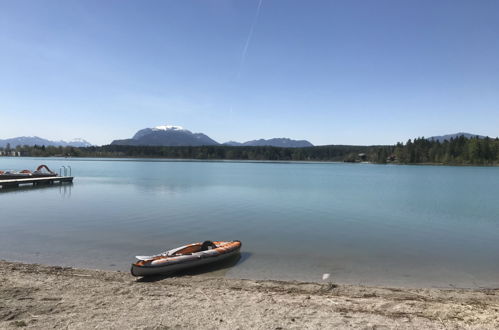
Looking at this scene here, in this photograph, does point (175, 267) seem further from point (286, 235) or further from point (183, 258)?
point (286, 235)

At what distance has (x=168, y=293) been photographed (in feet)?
27.3

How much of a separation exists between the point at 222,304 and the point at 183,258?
343 cm

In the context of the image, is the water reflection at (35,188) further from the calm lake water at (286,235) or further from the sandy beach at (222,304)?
the sandy beach at (222,304)

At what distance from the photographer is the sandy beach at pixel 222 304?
644 cm

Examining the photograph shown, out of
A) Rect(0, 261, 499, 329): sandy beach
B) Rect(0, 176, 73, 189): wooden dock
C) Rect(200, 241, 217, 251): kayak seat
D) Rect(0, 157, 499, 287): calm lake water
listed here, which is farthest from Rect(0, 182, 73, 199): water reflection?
Rect(0, 261, 499, 329): sandy beach

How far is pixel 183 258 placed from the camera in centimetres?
1061

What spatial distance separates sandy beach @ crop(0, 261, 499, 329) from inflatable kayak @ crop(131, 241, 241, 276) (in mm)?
351

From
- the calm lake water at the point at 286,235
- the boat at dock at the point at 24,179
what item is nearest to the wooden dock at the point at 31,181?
the boat at dock at the point at 24,179

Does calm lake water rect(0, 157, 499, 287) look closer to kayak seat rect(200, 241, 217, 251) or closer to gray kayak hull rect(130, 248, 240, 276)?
gray kayak hull rect(130, 248, 240, 276)

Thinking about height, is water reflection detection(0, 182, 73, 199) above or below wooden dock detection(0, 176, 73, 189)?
below

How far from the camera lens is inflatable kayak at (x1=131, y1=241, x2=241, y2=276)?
388 inches

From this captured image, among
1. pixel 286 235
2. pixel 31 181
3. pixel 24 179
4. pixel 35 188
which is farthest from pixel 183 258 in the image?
pixel 31 181

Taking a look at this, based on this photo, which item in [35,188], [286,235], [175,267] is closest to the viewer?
[175,267]

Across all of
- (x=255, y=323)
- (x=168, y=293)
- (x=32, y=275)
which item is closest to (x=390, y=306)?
(x=255, y=323)
